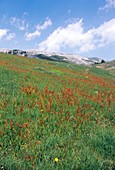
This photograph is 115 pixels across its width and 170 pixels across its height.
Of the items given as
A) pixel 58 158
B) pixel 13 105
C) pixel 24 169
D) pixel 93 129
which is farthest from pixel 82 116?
pixel 24 169

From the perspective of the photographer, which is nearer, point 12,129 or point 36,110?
point 12,129

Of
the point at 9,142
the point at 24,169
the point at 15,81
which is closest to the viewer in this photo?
the point at 24,169

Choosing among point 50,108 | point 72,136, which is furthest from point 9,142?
point 50,108

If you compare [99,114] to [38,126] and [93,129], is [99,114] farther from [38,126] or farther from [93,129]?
[38,126]

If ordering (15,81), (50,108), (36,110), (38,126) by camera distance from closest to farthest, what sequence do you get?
(38,126) < (36,110) < (50,108) < (15,81)

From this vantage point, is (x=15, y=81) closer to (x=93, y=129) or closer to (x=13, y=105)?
(x=13, y=105)

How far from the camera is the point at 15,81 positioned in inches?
571

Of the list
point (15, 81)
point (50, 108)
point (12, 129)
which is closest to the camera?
point (12, 129)

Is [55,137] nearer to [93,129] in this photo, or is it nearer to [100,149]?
[100,149]

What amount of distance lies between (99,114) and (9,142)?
4646 millimetres

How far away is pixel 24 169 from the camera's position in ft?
18.6

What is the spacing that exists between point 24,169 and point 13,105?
4.40 m

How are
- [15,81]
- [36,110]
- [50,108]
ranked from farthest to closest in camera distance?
[15,81] → [50,108] → [36,110]

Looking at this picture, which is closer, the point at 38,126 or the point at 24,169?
the point at 24,169
